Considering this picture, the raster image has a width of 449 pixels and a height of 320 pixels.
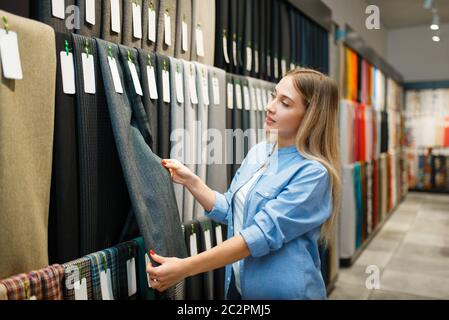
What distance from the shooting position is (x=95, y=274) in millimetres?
1088

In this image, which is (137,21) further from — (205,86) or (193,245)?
(193,245)

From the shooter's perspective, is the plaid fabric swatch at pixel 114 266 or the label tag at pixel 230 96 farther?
the label tag at pixel 230 96

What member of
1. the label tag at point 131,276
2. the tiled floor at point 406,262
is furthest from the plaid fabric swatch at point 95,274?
the tiled floor at point 406,262

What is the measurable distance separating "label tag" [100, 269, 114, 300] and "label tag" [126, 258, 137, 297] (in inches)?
2.9

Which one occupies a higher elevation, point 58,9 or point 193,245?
point 58,9

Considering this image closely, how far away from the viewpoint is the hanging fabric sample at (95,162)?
105 centimetres

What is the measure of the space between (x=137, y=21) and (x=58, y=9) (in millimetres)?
265

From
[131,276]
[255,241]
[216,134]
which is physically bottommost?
[131,276]

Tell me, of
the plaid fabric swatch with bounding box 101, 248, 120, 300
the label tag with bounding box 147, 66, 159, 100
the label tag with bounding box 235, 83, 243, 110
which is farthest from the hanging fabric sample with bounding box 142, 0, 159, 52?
the plaid fabric swatch with bounding box 101, 248, 120, 300

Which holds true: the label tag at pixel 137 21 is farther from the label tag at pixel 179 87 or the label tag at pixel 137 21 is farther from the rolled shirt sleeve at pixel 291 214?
the rolled shirt sleeve at pixel 291 214

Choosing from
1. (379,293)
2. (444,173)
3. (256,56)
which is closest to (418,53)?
(444,173)

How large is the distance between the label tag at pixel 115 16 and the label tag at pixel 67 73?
0.64 ft

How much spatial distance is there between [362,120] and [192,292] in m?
2.82

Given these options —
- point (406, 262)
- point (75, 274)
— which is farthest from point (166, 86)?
point (406, 262)
